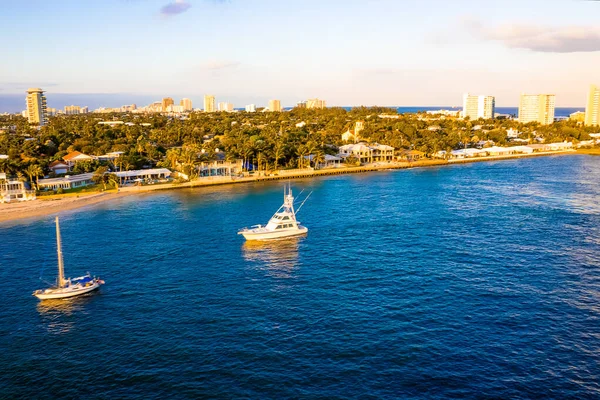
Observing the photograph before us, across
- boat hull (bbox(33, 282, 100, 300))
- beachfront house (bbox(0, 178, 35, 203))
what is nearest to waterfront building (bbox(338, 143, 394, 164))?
beachfront house (bbox(0, 178, 35, 203))

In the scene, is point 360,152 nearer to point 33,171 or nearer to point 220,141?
point 220,141

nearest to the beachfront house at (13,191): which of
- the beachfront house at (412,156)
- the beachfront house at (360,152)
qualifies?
the beachfront house at (360,152)

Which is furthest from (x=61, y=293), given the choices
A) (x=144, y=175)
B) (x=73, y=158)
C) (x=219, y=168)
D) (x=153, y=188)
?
(x=73, y=158)

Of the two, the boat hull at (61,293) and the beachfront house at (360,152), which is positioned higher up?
the beachfront house at (360,152)

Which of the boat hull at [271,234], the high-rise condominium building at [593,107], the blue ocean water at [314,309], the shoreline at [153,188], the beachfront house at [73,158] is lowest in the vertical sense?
the blue ocean water at [314,309]

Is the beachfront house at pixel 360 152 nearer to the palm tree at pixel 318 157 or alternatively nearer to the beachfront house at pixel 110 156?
the palm tree at pixel 318 157

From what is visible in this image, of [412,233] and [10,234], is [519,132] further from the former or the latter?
[10,234]

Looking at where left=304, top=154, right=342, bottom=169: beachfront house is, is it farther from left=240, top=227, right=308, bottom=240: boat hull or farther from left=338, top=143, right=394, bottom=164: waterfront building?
left=240, top=227, right=308, bottom=240: boat hull
